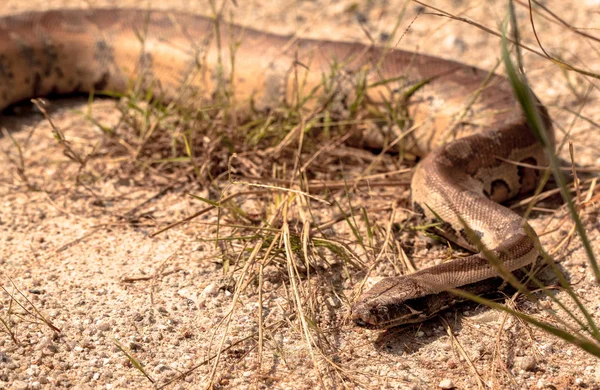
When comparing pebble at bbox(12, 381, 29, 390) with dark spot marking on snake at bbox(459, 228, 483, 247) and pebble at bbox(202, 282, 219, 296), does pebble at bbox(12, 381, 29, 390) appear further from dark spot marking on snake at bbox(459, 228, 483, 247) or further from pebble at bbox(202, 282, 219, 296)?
dark spot marking on snake at bbox(459, 228, 483, 247)

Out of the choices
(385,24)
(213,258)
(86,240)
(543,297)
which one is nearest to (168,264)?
(213,258)

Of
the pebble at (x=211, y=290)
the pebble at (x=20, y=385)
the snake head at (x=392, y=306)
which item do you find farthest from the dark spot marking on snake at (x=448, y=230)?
the pebble at (x=20, y=385)

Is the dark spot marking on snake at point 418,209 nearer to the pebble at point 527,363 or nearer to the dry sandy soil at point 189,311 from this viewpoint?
the dry sandy soil at point 189,311

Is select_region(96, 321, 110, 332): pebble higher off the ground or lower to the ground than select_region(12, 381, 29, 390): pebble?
higher

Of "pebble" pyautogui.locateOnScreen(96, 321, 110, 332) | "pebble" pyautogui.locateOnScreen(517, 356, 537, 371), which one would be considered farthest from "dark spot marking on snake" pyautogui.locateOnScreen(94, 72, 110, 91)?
"pebble" pyautogui.locateOnScreen(517, 356, 537, 371)

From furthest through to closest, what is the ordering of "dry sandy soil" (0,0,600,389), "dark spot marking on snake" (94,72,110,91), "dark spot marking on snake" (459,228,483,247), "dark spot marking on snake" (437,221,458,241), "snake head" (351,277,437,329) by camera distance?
"dark spot marking on snake" (94,72,110,91) → "dark spot marking on snake" (437,221,458,241) → "dark spot marking on snake" (459,228,483,247) → "snake head" (351,277,437,329) → "dry sandy soil" (0,0,600,389)

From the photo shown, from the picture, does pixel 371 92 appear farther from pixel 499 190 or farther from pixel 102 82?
pixel 102 82

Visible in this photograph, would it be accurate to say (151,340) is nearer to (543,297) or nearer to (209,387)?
(209,387)

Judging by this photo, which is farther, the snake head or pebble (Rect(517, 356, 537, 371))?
the snake head
